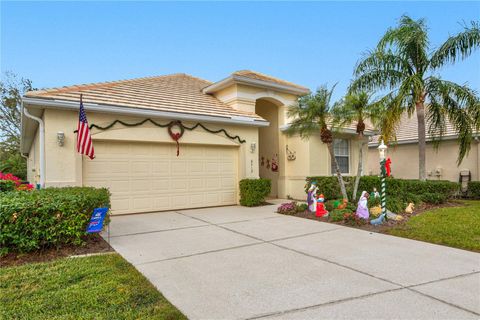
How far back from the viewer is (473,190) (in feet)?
45.7

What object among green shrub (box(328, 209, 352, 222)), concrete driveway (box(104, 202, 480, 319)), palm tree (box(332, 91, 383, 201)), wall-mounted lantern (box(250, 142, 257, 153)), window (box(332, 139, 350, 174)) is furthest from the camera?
window (box(332, 139, 350, 174))

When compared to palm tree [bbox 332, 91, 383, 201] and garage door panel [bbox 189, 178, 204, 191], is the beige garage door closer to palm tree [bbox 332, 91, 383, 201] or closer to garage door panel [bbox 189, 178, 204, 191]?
garage door panel [bbox 189, 178, 204, 191]

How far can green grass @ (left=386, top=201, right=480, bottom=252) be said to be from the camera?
6277 mm

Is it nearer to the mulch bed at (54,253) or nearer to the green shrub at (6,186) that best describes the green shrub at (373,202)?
the mulch bed at (54,253)

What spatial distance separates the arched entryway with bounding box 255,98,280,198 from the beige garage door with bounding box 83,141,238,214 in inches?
126

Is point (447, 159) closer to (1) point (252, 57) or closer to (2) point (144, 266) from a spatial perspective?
(1) point (252, 57)

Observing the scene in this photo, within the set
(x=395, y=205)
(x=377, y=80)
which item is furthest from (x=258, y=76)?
(x=395, y=205)

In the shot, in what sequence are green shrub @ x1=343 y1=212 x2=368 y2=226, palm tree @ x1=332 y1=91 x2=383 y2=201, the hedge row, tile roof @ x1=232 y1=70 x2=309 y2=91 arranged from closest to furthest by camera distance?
green shrub @ x1=343 y1=212 x2=368 y2=226 → palm tree @ x1=332 y1=91 x2=383 y2=201 → the hedge row → tile roof @ x1=232 y1=70 x2=309 y2=91

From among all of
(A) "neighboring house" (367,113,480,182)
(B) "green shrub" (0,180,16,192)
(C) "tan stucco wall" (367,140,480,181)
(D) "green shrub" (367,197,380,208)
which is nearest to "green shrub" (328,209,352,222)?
(D) "green shrub" (367,197,380,208)

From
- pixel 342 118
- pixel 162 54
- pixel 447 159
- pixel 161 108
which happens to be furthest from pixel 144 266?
pixel 447 159

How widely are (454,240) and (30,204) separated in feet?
26.2

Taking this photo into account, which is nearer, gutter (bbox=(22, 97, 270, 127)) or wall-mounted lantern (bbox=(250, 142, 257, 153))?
gutter (bbox=(22, 97, 270, 127))

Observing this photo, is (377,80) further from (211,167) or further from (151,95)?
(151,95)

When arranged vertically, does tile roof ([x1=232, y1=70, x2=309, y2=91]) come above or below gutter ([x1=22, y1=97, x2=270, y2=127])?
above
